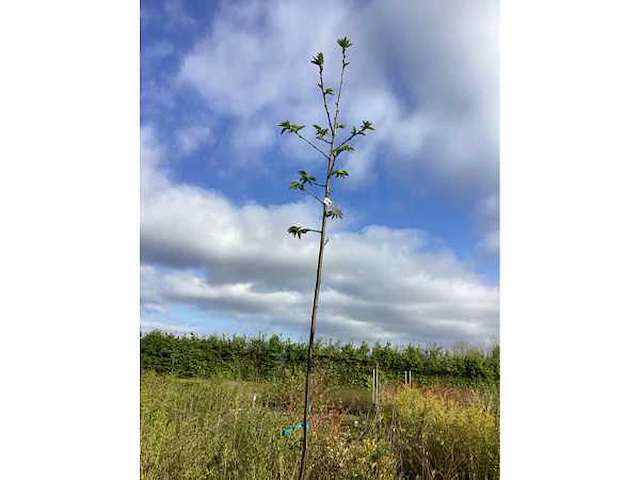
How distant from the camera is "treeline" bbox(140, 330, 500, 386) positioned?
5207mm

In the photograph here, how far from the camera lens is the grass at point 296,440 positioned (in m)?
2.62

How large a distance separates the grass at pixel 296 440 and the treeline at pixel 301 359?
3.94 ft

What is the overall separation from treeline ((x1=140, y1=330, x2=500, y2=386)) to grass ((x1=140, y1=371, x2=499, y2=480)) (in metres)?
1.20

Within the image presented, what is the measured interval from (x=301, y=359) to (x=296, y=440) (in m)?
2.36

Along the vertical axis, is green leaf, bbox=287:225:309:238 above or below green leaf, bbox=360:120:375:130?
below

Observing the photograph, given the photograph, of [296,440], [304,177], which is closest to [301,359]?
[296,440]

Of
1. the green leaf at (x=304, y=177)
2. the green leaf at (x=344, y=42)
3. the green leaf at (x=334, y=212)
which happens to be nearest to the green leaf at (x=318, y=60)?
the green leaf at (x=344, y=42)

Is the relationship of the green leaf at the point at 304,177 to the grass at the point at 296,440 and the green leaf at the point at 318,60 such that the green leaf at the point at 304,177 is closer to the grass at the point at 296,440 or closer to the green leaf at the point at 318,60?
the green leaf at the point at 318,60

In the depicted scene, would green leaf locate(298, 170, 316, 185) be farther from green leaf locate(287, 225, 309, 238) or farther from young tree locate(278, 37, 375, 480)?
green leaf locate(287, 225, 309, 238)

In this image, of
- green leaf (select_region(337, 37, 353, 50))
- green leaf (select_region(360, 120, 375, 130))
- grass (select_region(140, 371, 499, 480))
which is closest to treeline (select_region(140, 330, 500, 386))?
grass (select_region(140, 371, 499, 480))
